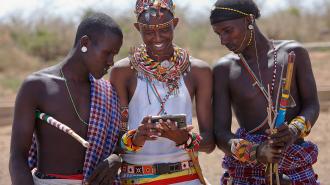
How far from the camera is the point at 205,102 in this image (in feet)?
14.3

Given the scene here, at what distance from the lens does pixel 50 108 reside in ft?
12.5

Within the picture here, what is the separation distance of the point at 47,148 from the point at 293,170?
1618 mm

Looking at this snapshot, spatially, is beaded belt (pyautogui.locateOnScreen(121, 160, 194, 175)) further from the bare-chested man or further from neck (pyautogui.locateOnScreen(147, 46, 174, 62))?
neck (pyautogui.locateOnScreen(147, 46, 174, 62))

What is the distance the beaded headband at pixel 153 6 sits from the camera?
13.9 ft

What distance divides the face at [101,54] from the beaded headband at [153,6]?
387mm

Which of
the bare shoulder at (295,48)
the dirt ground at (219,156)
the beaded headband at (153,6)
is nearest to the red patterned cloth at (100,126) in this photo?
the beaded headband at (153,6)

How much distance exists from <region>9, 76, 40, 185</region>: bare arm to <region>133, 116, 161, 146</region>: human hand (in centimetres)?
61

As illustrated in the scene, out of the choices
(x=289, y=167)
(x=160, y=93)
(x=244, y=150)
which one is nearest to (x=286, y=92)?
(x=244, y=150)

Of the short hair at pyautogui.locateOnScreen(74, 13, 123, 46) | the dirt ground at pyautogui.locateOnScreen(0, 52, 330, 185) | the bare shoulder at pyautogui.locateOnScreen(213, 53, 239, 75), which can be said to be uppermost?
the short hair at pyautogui.locateOnScreen(74, 13, 123, 46)

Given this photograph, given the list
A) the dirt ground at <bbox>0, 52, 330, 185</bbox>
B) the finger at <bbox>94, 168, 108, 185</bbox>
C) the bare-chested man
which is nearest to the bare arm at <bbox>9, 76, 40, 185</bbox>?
the bare-chested man

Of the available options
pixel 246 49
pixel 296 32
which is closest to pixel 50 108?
pixel 246 49

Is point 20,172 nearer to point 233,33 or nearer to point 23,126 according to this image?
point 23,126

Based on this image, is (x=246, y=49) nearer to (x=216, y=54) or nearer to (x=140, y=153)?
(x=140, y=153)

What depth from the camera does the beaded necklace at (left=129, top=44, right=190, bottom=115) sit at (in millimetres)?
4254
